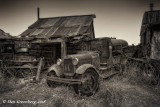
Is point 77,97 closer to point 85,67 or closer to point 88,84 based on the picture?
point 88,84

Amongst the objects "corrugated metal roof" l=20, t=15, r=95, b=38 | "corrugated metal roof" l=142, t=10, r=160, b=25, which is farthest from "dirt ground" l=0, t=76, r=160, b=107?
"corrugated metal roof" l=142, t=10, r=160, b=25

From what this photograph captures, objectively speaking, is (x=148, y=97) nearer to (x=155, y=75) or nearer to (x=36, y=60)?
(x=155, y=75)

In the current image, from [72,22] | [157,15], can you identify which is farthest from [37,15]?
[157,15]

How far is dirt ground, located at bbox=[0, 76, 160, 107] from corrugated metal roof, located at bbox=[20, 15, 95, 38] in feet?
19.9

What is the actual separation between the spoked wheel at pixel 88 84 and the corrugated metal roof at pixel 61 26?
20.2 feet

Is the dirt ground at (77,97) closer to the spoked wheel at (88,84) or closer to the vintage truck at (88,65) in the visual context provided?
the spoked wheel at (88,84)

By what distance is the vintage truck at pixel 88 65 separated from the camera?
5.54 meters

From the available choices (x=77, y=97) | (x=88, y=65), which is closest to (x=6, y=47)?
(x=88, y=65)

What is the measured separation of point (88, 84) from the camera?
5746 mm

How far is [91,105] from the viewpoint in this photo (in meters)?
4.80

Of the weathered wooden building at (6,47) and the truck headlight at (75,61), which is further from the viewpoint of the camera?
the weathered wooden building at (6,47)

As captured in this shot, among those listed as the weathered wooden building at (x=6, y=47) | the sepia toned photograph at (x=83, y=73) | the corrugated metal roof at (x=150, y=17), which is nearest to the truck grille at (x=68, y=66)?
the sepia toned photograph at (x=83, y=73)

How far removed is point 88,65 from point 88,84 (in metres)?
0.73

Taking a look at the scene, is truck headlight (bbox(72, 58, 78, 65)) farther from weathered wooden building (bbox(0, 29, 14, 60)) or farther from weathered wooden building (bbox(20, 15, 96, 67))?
weathered wooden building (bbox(0, 29, 14, 60))
